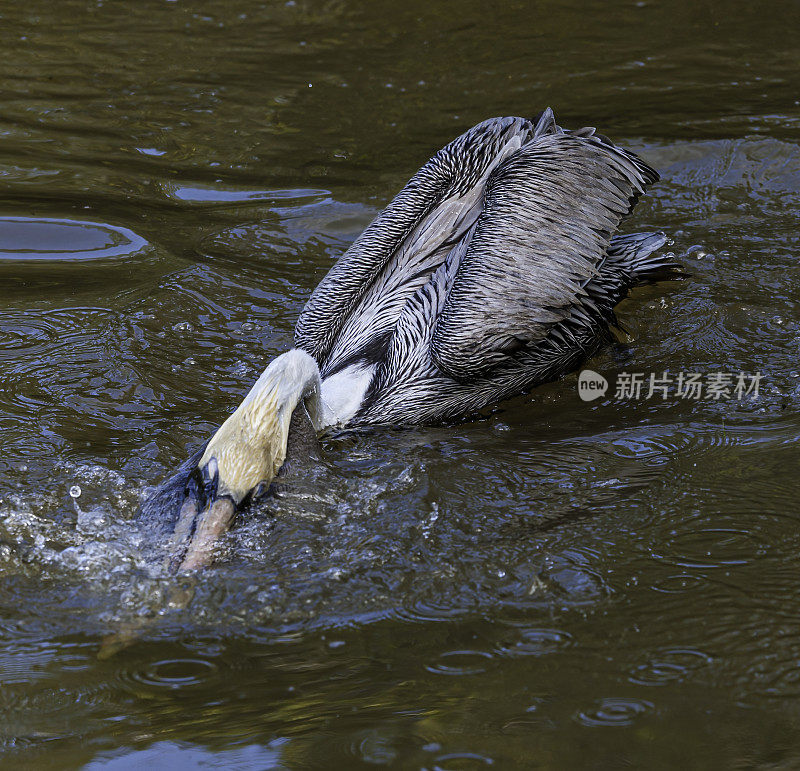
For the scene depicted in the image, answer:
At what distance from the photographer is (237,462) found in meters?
3.80

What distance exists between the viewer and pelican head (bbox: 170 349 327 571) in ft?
11.9

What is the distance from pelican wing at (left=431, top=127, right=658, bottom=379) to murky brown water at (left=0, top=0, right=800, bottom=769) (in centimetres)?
48

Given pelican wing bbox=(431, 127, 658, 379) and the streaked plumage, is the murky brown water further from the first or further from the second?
pelican wing bbox=(431, 127, 658, 379)

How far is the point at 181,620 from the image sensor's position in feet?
11.4

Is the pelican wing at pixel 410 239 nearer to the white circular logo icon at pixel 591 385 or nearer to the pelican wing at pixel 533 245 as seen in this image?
the pelican wing at pixel 533 245

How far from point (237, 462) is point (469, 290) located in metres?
1.36

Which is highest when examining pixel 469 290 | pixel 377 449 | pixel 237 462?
pixel 469 290

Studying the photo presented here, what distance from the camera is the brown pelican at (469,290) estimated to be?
449cm

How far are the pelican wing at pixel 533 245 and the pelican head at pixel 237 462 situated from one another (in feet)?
2.58

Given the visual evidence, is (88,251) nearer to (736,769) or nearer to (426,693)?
(426,693)

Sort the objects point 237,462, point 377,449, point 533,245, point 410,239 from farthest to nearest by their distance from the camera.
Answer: point 410,239 < point 533,245 < point 377,449 < point 237,462

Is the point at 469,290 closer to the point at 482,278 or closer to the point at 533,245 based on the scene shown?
the point at 482,278

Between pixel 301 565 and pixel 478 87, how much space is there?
5297 millimetres

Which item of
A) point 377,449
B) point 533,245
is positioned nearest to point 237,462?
point 377,449
